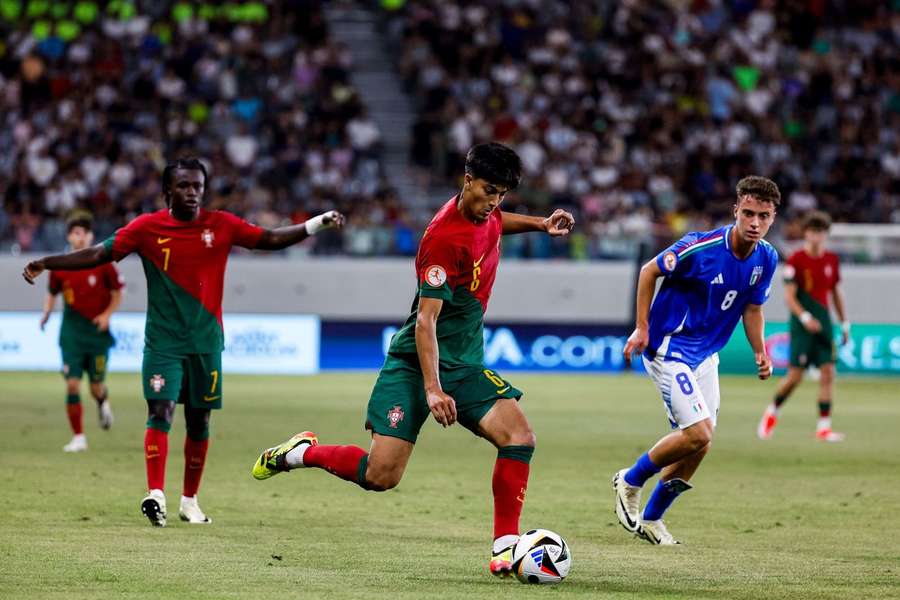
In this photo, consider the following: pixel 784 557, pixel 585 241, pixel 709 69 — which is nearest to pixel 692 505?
pixel 784 557

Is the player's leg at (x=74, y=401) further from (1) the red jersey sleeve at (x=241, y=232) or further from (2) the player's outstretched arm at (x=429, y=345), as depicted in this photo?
(2) the player's outstretched arm at (x=429, y=345)

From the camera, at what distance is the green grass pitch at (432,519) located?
23.4 feet

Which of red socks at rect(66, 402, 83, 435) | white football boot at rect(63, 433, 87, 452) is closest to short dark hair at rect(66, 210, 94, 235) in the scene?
red socks at rect(66, 402, 83, 435)

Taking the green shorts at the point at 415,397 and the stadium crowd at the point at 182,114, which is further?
the stadium crowd at the point at 182,114

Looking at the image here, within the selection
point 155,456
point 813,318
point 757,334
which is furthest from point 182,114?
point 757,334

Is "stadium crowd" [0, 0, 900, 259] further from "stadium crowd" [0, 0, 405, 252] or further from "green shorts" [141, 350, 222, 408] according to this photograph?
"green shorts" [141, 350, 222, 408]

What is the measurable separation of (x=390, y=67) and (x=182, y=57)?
452 cm

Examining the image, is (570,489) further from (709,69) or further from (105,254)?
(709,69)

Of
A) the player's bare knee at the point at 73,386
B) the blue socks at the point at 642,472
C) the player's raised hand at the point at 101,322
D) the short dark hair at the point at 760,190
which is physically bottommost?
the player's bare knee at the point at 73,386

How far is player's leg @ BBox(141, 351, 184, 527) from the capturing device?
920cm

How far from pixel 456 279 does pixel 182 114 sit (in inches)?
810

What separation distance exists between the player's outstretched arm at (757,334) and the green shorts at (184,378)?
3192mm

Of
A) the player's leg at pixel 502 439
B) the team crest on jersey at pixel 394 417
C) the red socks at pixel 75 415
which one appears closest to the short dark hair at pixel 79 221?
the red socks at pixel 75 415

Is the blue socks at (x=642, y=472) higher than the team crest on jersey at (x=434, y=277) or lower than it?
lower
